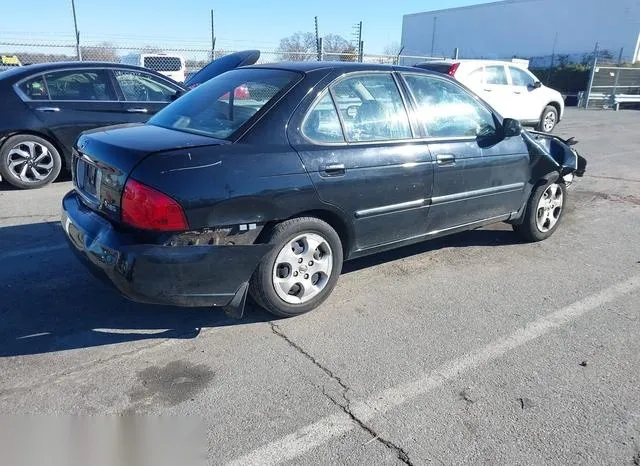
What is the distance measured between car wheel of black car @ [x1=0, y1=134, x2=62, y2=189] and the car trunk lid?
3.68 meters

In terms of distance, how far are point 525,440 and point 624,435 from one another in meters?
0.49

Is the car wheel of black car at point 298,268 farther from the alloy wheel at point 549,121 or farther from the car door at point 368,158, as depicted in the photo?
the alloy wheel at point 549,121

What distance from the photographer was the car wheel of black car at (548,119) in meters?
13.7

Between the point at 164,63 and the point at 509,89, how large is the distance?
487 inches

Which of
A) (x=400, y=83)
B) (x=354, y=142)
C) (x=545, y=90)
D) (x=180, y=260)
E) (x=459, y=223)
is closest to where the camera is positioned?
(x=180, y=260)

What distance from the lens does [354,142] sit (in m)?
3.66

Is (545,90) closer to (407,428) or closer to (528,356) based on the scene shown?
(528,356)

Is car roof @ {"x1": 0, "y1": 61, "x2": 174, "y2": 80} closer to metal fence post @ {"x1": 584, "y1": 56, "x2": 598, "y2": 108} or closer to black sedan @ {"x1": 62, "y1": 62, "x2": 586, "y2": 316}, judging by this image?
black sedan @ {"x1": 62, "y1": 62, "x2": 586, "y2": 316}

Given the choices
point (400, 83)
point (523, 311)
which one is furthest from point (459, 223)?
point (400, 83)

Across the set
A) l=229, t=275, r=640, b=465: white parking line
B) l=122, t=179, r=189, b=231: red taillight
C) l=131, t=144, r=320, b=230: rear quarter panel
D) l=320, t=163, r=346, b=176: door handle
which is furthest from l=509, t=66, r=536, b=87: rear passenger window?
A: l=122, t=179, r=189, b=231: red taillight

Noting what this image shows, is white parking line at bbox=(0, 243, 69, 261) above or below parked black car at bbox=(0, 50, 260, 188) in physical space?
below

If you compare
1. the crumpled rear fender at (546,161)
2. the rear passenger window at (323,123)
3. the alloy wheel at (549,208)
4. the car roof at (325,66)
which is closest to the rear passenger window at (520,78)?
the crumpled rear fender at (546,161)

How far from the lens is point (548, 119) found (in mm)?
13953

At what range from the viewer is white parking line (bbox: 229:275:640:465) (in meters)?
2.35
